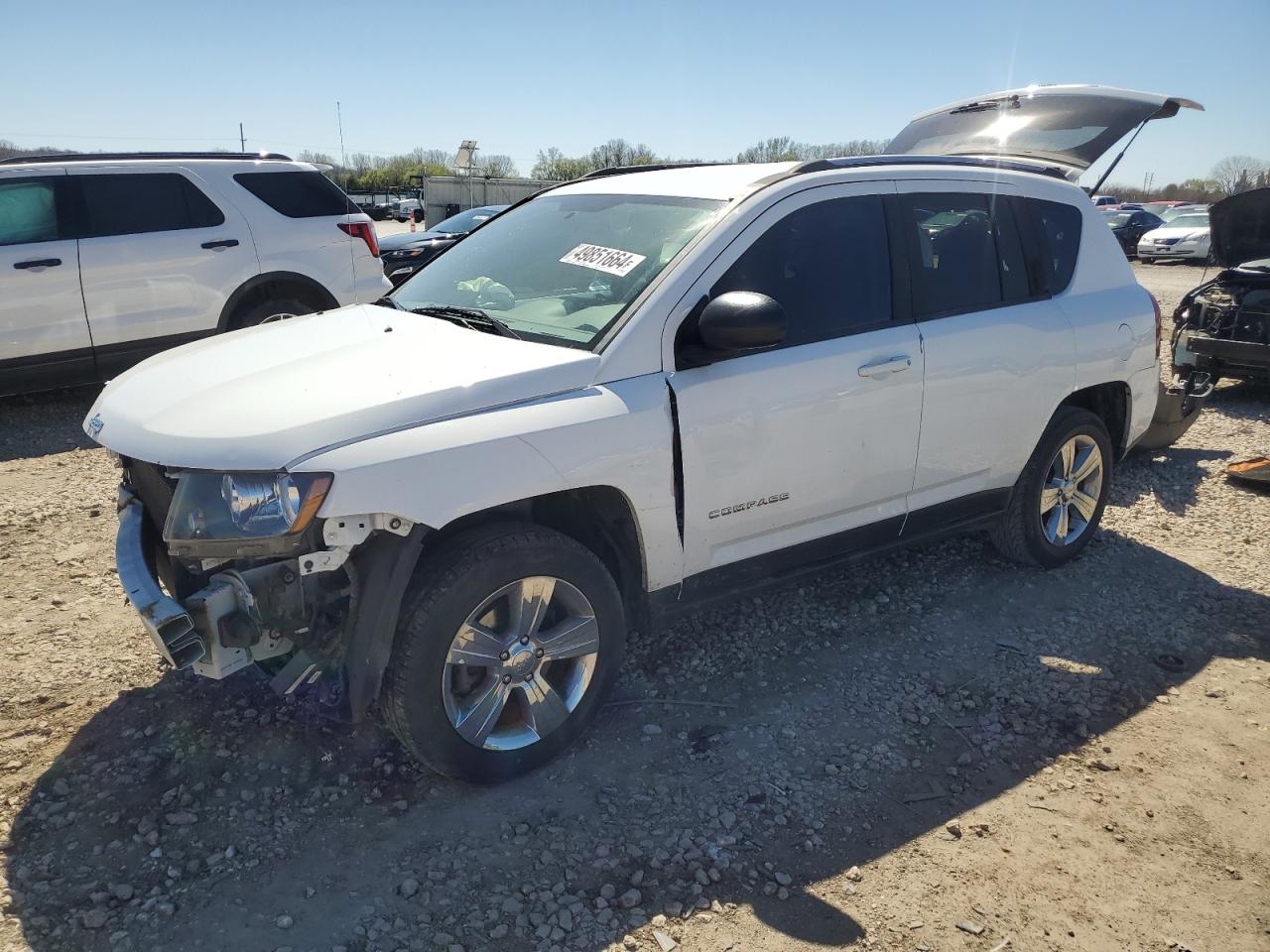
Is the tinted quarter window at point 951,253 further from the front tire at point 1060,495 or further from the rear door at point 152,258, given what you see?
the rear door at point 152,258

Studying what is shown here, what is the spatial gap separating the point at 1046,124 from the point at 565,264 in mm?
3420

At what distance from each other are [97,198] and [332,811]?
20.6 feet

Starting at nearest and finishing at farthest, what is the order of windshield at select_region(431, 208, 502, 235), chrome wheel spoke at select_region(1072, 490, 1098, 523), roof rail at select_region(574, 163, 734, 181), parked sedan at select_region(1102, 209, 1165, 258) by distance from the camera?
roof rail at select_region(574, 163, 734, 181) < chrome wheel spoke at select_region(1072, 490, 1098, 523) < windshield at select_region(431, 208, 502, 235) < parked sedan at select_region(1102, 209, 1165, 258)

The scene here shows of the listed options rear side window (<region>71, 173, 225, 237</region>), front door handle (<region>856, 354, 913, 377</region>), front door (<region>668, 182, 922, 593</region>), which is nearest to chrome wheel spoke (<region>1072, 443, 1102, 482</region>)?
front door (<region>668, 182, 922, 593</region>)

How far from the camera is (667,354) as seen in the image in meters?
3.10

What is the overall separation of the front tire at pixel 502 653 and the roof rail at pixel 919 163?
5.97ft

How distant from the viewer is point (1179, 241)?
24.2 m

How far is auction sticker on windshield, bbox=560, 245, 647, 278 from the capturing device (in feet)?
10.9

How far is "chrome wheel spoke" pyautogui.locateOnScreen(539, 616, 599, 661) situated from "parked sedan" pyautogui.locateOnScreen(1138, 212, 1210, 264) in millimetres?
26083

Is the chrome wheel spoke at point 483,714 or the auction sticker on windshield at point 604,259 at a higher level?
the auction sticker on windshield at point 604,259

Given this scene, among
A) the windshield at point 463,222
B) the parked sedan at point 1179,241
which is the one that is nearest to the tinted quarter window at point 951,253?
the windshield at point 463,222

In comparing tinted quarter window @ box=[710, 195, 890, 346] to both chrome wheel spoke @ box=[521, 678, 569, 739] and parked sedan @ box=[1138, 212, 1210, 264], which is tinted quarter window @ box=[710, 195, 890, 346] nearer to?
chrome wheel spoke @ box=[521, 678, 569, 739]

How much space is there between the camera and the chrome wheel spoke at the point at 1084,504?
475 cm

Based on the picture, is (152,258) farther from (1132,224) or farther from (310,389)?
(1132,224)
